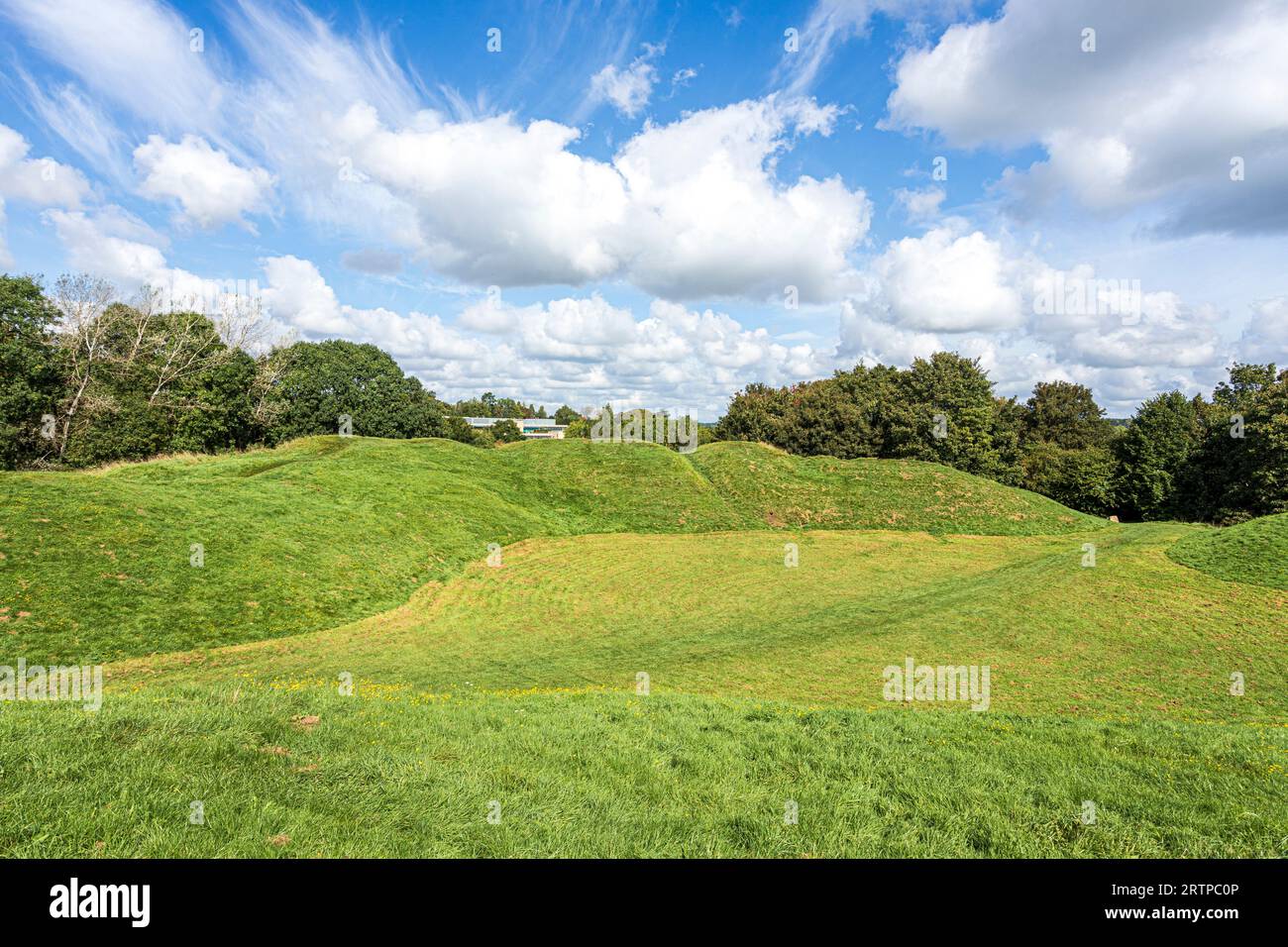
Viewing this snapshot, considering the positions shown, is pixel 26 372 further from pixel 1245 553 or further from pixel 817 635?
pixel 1245 553

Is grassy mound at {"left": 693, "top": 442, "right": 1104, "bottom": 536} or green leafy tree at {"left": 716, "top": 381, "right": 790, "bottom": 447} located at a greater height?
green leafy tree at {"left": 716, "top": 381, "right": 790, "bottom": 447}

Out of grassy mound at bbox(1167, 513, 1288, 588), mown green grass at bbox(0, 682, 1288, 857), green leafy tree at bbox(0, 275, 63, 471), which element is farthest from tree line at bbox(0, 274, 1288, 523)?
mown green grass at bbox(0, 682, 1288, 857)

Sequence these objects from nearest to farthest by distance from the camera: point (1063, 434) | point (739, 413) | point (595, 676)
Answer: point (595, 676) → point (1063, 434) → point (739, 413)

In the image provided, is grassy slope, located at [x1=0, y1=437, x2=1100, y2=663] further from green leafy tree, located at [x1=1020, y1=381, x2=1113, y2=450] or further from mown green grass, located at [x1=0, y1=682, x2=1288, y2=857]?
green leafy tree, located at [x1=1020, y1=381, x2=1113, y2=450]

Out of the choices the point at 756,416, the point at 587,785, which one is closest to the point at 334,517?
the point at 587,785

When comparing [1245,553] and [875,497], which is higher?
[875,497]

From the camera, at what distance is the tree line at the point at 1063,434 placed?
53750mm

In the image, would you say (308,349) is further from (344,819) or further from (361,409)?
(344,819)

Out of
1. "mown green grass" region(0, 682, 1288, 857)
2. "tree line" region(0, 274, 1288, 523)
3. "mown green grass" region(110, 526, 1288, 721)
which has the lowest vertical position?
"mown green grass" region(110, 526, 1288, 721)

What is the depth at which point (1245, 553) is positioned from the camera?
2647cm

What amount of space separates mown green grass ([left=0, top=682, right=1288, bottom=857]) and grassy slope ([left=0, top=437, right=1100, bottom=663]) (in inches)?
484

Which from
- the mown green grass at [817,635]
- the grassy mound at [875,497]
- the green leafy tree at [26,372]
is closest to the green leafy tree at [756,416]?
the grassy mound at [875,497]

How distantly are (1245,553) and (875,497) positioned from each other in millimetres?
22948

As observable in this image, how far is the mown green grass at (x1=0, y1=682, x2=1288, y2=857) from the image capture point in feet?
17.4
